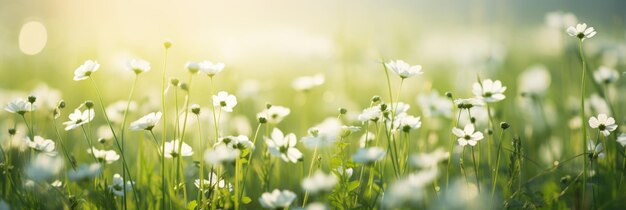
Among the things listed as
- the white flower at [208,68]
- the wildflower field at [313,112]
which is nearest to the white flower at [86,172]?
the wildflower field at [313,112]

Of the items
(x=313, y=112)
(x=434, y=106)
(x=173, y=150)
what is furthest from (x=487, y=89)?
(x=313, y=112)

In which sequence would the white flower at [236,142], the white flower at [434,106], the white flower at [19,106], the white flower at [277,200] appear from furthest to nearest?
the white flower at [434,106], the white flower at [19,106], the white flower at [236,142], the white flower at [277,200]

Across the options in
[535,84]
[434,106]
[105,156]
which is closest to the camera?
[105,156]

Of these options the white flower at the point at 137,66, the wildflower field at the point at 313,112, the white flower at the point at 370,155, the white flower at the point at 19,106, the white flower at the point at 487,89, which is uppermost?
the white flower at the point at 137,66

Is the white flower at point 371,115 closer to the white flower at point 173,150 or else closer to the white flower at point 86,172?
the white flower at point 173,150

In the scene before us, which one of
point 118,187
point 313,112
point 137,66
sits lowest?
point 313,112

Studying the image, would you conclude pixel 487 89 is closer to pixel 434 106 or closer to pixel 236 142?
pixel 434 106

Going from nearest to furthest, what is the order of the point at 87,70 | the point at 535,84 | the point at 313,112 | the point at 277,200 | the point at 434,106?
1. the point at 277,200
2. the point at 87,70
3. the point at 434,106
4. the point at 535,84
5. the point at 313,112

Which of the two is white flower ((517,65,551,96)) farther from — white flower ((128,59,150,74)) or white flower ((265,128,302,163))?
white flower ((128,59,150,74))

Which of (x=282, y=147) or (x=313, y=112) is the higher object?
(x=282, y=147)

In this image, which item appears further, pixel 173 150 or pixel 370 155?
pixel 173 150
